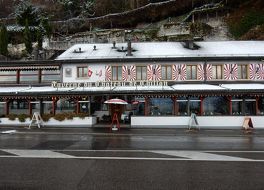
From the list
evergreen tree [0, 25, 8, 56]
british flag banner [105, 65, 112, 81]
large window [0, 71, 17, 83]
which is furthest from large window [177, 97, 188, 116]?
evergreen tree [0, 25, 8, 56]

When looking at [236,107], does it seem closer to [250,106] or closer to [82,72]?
[250,106]

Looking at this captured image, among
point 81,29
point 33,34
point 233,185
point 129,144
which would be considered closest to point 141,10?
point 81,29

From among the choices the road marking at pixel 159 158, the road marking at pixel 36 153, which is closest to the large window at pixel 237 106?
the road marking at pixel 159 158

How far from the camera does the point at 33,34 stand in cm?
6181

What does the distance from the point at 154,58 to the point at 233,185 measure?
24386 mm

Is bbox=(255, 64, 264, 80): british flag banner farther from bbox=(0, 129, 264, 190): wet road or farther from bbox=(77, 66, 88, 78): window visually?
bbox=(0, 129, 264, 190): wet road

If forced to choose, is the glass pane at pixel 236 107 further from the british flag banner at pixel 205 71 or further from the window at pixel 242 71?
the british flag banner at pixel 205 71

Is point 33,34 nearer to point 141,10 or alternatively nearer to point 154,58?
point 141,10

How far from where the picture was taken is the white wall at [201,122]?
29.5 meters

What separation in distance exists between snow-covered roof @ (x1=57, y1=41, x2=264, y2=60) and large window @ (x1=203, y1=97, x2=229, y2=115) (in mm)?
4399

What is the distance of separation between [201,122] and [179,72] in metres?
5.61

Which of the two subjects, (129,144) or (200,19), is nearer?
(129,144)

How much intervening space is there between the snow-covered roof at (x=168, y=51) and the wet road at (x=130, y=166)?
1765 centimetres

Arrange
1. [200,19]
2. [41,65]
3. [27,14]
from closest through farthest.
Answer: [41,65], [200,19], [27,14]
